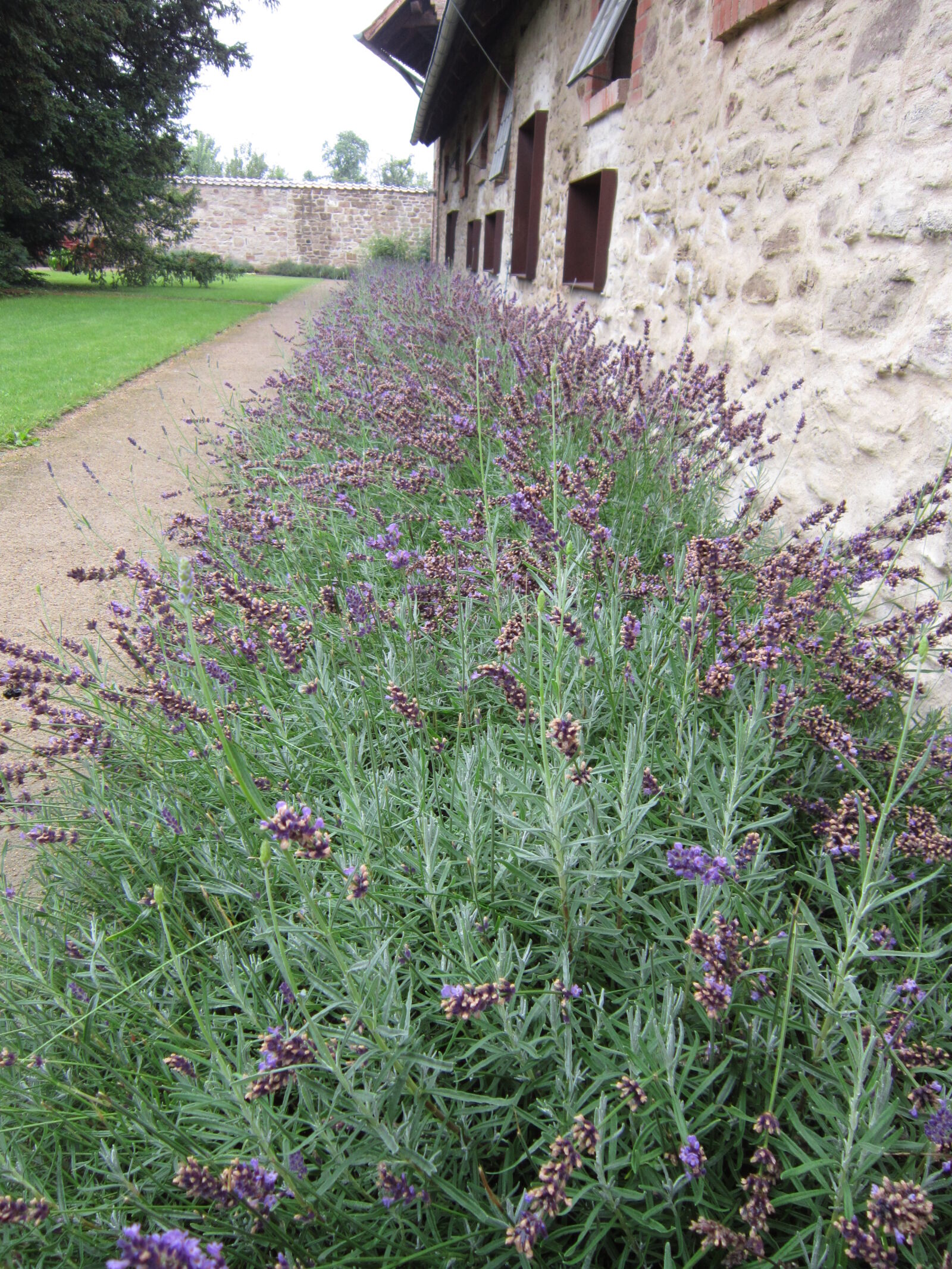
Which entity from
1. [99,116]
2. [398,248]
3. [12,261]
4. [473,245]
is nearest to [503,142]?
[473,245]

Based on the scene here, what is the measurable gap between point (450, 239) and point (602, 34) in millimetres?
15356

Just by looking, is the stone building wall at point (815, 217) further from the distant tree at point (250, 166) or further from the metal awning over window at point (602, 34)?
the distant tree at point (250, 166)

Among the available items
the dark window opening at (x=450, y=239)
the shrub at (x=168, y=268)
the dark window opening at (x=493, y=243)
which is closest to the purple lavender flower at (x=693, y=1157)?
the dark window opening at (x=493, y=243)

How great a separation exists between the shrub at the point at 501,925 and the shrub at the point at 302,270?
3949 cm

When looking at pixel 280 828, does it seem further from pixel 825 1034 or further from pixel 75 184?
pixel 75 184

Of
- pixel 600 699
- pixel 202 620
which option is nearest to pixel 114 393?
pixel 202 620

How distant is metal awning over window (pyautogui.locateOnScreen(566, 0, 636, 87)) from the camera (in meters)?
5.62

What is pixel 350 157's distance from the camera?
11862cm

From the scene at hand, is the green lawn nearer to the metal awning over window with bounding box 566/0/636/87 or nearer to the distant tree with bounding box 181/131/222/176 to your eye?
the metal awning over window with bounding box 566/0/636/87

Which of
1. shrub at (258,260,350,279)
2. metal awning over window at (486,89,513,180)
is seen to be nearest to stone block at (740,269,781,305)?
metal awning over window at (486,89,513,180)

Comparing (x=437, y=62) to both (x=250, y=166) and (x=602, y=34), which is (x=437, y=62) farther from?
(x=250, y=166)

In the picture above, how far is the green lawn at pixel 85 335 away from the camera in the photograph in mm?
8195

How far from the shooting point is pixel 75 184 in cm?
1953

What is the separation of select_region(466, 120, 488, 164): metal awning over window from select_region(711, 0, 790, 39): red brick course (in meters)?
10.4
